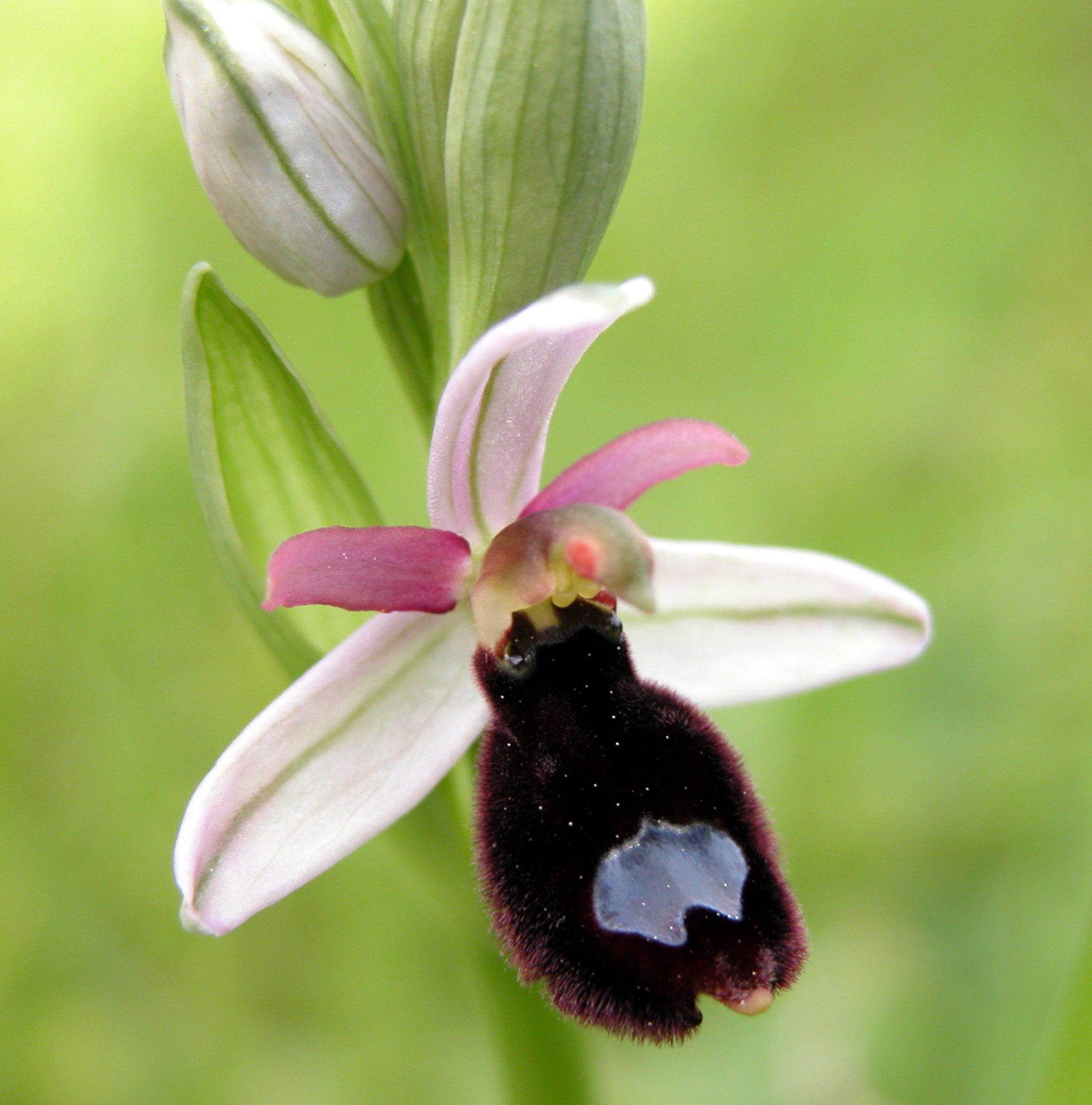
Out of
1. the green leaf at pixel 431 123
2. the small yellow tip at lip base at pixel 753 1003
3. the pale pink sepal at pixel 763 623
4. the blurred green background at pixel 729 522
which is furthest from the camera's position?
the blurred green background at pixel 729 522

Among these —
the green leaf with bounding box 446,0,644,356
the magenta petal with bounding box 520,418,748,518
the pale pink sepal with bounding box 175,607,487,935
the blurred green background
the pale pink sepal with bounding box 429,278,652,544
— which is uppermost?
the green leaf with bounding box 446,0,644,356

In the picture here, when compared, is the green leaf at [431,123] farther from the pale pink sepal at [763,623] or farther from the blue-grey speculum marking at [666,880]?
the blue-grey speculum marking at [666,880]

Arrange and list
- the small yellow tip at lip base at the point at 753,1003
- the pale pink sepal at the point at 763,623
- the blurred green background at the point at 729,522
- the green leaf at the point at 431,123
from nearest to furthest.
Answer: the small yellow tip at lip base at the point at 753,1003, the green leaf at the point at 431,123, the pale pink sepal at the point at 763,623, the blurred green background at the point at 729,522

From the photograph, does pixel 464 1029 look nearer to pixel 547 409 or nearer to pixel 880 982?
pixel 880 982

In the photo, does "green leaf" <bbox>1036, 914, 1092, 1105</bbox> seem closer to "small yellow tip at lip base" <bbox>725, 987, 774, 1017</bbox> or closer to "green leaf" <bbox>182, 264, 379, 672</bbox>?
"small yellow tip at lip base" <bbox>725, 987, 774, 1017</bbox>

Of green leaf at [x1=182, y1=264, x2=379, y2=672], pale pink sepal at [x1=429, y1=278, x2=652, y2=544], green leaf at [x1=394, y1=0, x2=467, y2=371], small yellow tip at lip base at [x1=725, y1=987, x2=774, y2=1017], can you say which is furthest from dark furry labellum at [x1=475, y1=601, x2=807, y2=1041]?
green leaf at [x1=394, y1=0, x2=467, y2=371]

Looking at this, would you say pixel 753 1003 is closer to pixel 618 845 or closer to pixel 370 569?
pixel 618 845

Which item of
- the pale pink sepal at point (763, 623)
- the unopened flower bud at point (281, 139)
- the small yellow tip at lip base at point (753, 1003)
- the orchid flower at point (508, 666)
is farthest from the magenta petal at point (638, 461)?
the small yellow tip at lip base at point (753, 1003)
